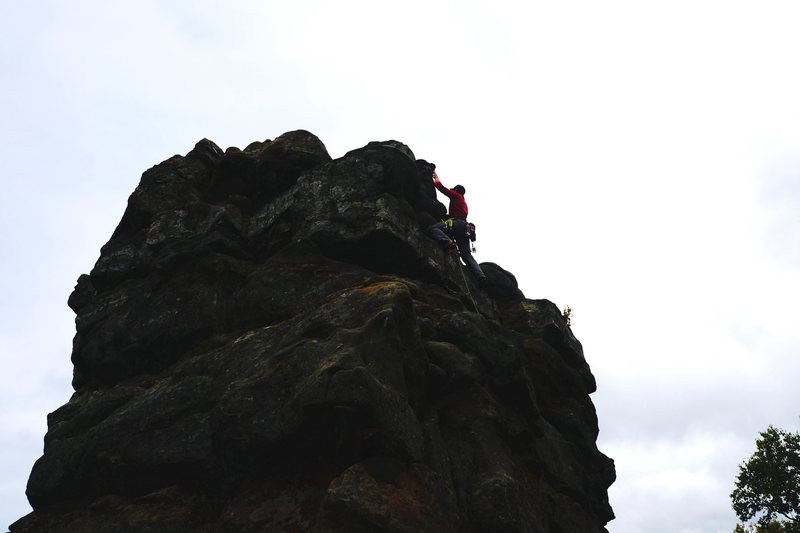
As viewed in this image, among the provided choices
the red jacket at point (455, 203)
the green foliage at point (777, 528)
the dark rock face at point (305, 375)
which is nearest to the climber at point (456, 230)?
the red jacket at point (455, 203)

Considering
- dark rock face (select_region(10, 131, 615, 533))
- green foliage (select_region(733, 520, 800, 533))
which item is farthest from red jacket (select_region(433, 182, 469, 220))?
green foliage (select_region(733, 520, 800, 533))

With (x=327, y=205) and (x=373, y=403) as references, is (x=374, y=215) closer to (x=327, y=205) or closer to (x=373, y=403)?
(x=327, y=205)

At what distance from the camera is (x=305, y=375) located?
625 inches

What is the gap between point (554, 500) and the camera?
19031mm

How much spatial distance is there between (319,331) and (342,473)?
5.23 meters

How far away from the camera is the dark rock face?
47.1 ft

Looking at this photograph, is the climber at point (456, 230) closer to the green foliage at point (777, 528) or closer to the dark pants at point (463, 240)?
the dark pants at point (463, 240)

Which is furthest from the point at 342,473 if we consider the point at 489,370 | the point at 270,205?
the point at 270,205

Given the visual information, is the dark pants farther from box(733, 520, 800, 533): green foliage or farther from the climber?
box(733, 520, 800, 533): green foliage

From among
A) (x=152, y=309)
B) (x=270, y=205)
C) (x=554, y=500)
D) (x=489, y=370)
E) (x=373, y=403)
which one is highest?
(x=270, y=205)

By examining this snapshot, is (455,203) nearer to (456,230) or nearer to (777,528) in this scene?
(456,230)

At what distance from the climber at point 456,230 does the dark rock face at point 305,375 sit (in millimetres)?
963

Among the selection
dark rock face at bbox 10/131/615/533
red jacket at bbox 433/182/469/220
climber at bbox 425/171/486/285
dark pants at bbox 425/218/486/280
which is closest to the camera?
dark rock face at bbox 10/131/615/533

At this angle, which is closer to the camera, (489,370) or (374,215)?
(489,370)
